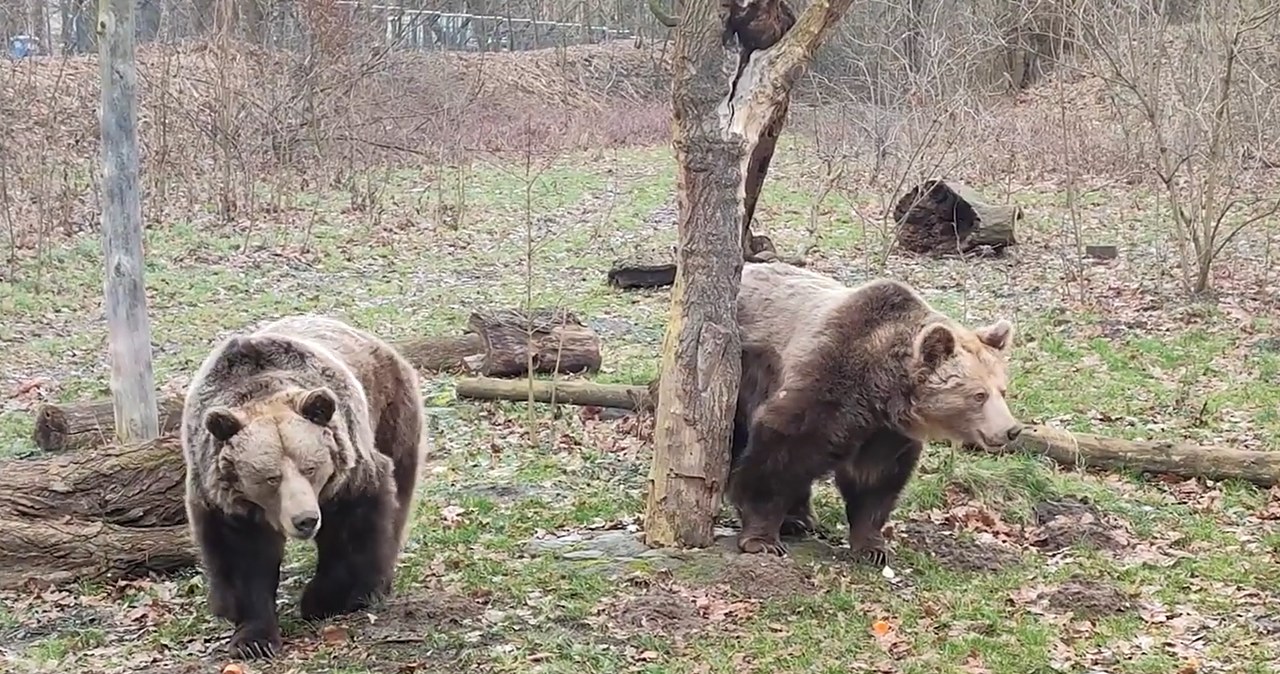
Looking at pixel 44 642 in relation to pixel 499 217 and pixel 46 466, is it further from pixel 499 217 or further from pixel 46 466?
pixel 499 217

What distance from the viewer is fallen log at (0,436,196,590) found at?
692 centimetres

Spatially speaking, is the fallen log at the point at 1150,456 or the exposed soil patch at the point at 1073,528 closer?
the exposed soil patch at the point at 1073,528

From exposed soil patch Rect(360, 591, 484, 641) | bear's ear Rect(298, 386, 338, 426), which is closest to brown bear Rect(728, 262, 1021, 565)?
exposed soil patch Rect(360, 591, 484, 641)

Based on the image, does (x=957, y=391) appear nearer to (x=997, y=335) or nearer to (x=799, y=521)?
(x=997, y=335)

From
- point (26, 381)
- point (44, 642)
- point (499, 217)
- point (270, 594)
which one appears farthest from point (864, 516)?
point (499, 217)

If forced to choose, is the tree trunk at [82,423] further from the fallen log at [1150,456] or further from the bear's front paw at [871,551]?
the bear's front paw at [871,551]

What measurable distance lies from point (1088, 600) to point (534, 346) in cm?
600

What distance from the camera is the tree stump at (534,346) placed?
1155 cm

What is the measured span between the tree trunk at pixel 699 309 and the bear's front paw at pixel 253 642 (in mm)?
2185

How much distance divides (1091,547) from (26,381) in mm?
9192

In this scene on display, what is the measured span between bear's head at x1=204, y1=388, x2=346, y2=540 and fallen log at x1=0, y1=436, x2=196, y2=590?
1.88m

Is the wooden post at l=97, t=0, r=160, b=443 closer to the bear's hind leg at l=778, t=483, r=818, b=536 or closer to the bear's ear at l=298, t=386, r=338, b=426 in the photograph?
the bear's ear at l=298, t=386, r=338, b=426

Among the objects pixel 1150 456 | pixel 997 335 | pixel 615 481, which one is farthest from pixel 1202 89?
pixel 615 481

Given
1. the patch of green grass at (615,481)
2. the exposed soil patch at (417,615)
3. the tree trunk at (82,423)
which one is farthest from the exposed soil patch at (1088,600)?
the tree trunk at (82,423)
